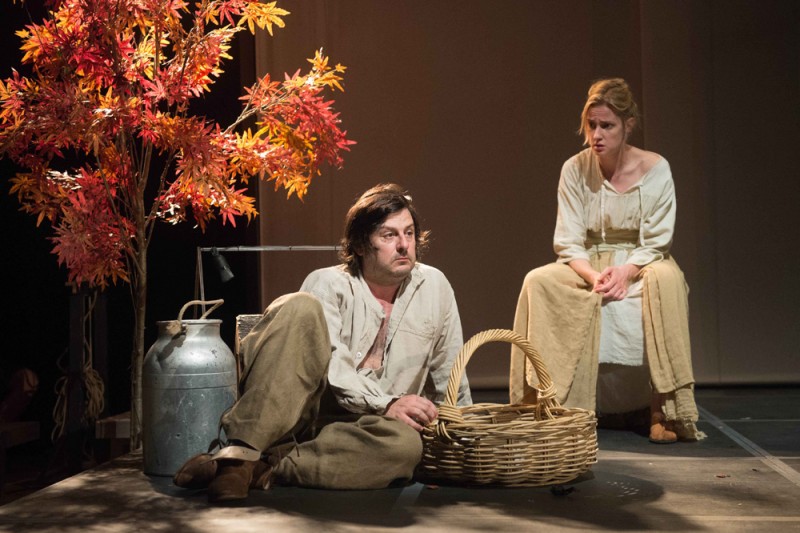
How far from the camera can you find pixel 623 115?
383 centimetres

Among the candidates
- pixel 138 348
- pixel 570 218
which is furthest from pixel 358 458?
pixel 570 218

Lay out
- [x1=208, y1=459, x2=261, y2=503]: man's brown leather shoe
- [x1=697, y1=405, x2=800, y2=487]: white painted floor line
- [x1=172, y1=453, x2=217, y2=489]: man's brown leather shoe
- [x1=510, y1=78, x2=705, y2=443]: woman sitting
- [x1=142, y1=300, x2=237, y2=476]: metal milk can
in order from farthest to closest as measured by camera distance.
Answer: [x1=510, y1=78, x2=705, y2=443]: woman sitting, [x1=142, y1=300, x2=237, y2=476]: metal milk can, [x1=697, y1=405, x2=800, y2=487]: white painted floor line, [x1=172, y1=453, x2=217, y2=489]: man's brown leather shoe, [x1=208, y1=459, x2=261, y2=503]: man's brown leather shoe

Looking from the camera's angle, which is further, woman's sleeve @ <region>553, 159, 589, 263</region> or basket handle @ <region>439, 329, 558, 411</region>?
woman's sleeve @ <region>553, 159, 589, 263</region>

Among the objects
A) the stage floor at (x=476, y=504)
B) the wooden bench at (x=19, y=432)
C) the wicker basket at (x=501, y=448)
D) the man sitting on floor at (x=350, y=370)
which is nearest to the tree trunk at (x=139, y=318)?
the stage floor at (x=476, y=504)

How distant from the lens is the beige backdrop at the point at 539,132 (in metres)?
5.32

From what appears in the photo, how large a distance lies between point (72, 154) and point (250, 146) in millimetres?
1672

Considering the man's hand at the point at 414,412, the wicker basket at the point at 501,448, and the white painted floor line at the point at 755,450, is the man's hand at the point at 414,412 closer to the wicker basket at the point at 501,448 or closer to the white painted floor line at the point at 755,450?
the wicker basket at the point at 501,448

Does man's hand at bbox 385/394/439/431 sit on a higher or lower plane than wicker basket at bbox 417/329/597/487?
higher

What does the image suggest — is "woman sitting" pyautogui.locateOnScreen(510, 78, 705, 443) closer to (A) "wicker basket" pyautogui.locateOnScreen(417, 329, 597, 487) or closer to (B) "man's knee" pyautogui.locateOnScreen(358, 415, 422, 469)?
(A) "wicker basket" pyautogui.locateOnScreen(417, 329, 597, 487)

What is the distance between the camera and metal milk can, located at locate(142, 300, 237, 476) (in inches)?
114

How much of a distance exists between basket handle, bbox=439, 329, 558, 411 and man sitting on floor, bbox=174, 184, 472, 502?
10cm

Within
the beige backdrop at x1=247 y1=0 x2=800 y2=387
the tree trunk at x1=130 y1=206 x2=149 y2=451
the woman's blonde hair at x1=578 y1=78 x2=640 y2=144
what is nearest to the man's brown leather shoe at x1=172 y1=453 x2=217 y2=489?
the tree trunk at x1=130 y1=206 x2=149 y2=451

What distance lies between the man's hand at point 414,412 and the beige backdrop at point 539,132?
9.23 ft

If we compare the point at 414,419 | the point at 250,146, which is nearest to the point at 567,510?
the point at 414,419
